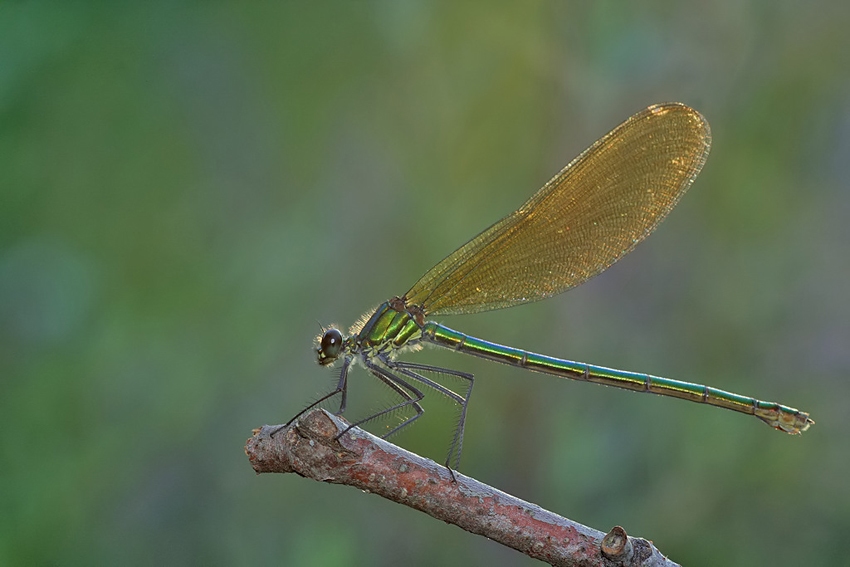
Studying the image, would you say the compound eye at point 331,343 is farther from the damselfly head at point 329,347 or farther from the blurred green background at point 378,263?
the blurred green background at point 378,263

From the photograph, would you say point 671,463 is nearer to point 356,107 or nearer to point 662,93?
point 662,93

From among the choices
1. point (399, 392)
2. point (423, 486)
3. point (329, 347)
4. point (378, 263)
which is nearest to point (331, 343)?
point (329, 347)

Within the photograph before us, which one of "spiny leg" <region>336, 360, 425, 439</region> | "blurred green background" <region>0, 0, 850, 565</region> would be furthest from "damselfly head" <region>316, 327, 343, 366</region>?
"blurred green background" <region>0, 0, 850, 565</region>

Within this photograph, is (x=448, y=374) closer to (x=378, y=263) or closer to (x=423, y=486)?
(x=423, y=486)

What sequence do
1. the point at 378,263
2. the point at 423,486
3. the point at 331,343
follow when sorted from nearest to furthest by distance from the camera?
the point at 423,486, the point at 331,343, the point at 378,263

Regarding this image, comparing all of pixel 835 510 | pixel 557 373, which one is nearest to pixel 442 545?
pixel 557 373
